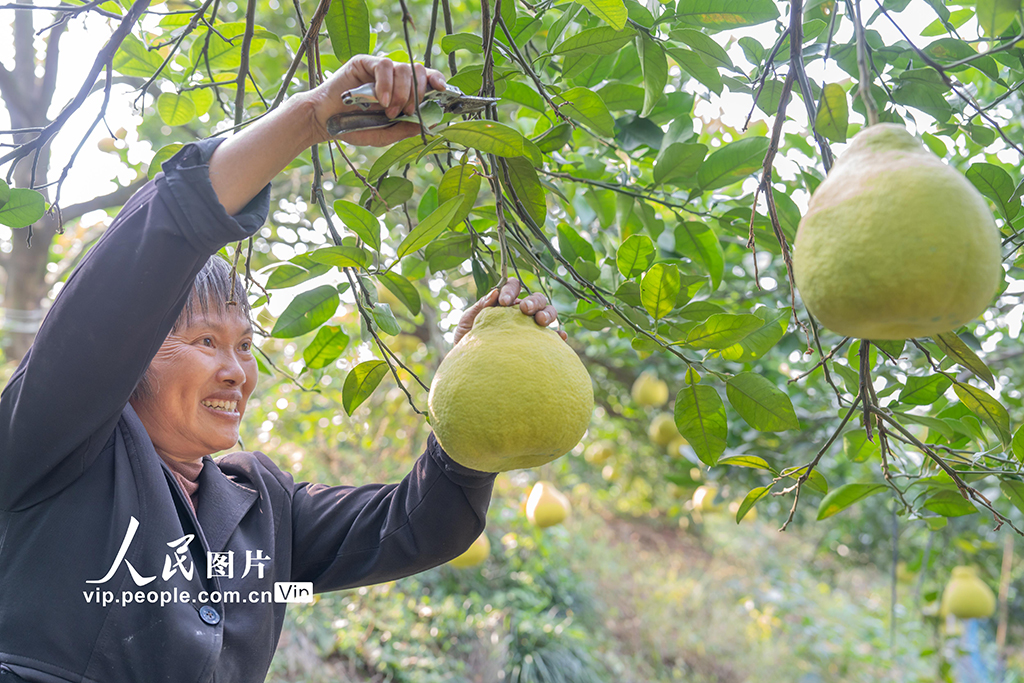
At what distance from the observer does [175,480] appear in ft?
3.72

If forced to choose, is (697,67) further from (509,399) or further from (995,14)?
(509,399)

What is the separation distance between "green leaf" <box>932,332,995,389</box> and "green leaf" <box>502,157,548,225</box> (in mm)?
498

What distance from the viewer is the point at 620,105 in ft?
3.65

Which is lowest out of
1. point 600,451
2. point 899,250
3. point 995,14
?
point 600,451

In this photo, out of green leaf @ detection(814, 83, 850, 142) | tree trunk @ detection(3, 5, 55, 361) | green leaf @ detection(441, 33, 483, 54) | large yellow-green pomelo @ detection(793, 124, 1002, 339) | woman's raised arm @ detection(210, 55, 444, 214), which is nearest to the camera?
large yellow-green pomelo @ detection(793, 124, 1002, 339)

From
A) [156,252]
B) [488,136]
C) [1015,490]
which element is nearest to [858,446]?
[1015,490]

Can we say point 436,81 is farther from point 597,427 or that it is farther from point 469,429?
point 597,427

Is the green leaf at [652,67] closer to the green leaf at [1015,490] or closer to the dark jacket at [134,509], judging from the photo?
the dark jacket at [134,509]

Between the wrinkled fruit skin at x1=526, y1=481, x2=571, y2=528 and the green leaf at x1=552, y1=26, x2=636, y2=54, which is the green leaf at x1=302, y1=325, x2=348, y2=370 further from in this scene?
the wrinkled fruit skin at x1=526, y1=481, x2=571, y2=528

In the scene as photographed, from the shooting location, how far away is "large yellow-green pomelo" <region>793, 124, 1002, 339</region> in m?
0.45

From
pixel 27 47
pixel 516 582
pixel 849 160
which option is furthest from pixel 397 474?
pixel 849 160

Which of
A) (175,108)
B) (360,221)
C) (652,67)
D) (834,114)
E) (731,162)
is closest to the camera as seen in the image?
(834,114)

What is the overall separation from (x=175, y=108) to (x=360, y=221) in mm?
765

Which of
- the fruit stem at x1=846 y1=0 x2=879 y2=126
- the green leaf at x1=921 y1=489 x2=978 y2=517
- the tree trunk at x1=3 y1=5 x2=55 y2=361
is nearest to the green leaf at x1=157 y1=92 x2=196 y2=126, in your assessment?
the fruit stem at x1=846 y1=0 x2=879 y2=126
